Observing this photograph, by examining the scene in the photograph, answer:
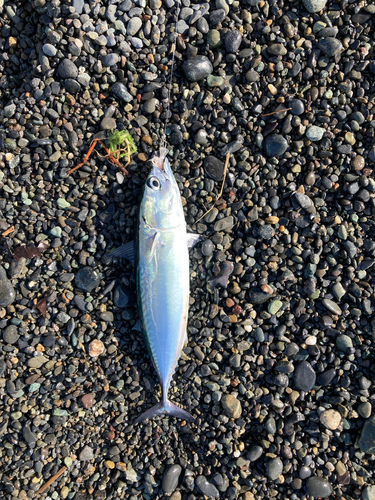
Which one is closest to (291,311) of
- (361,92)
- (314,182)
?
(314,182)

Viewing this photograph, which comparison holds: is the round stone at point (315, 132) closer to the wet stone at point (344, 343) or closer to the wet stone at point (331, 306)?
the wet stone at point (331, 306)

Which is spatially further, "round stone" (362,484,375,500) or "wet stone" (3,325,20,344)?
"wet stone" (3,325,20,344)

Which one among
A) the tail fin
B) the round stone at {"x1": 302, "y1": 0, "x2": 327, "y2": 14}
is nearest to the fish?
the tail fin

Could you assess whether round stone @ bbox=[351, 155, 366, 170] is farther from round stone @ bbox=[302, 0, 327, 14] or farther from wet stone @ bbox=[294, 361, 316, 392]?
wet stone @ bbox=[294, 361, 316, 392]

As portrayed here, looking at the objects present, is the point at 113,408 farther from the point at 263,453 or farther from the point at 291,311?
the point at 291,311

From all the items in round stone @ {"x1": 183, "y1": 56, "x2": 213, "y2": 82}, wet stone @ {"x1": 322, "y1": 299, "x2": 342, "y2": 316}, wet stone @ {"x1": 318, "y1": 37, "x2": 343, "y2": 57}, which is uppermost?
wet stone @ {"x1": 318, "y1": 37, "x2": 343, "y2": 57}

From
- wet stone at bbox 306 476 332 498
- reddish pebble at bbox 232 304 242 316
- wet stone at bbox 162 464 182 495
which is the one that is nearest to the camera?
wet stone at bbox 306 476 332 498

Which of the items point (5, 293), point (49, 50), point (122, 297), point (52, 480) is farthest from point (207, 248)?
point (52, 480)

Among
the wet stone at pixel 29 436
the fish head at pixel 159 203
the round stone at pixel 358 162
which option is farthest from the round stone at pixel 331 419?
the wet stone at pixel 29 436

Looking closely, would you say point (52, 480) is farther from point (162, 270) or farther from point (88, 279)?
point (162, 270)
